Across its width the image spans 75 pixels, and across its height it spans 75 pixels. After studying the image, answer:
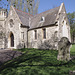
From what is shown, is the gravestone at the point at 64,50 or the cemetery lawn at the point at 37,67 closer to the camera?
the cemetery lawn at the point at 37,67

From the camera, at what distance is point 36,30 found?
16406 millimetres

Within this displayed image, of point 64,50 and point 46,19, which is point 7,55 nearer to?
point 64,50

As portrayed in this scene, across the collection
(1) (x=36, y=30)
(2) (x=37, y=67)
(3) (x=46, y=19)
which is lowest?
(2) (x=37, y=67)

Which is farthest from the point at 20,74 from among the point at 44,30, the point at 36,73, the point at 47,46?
the point at 44,30

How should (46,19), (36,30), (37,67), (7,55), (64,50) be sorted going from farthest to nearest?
(36,30)
(46,19)
(7,55)
(64,50)
(37,67)

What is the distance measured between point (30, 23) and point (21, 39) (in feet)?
15.9

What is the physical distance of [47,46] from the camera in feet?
47.5

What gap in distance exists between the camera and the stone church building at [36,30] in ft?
45.5

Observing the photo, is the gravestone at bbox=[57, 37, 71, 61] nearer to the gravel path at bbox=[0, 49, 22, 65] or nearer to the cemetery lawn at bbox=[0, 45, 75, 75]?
the cemetery lawn at bbox=[0, 45, 75, 75]

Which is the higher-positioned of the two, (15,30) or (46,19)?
(46,19)

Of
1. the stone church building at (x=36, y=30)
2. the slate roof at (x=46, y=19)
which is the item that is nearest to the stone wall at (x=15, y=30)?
the stone church building at (x=36, y=30)

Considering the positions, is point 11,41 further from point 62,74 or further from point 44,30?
point 62,74

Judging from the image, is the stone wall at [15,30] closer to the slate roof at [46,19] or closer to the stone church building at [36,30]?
the stone church building at [36,30]

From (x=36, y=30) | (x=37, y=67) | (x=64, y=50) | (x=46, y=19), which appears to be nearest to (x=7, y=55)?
(x=37, y=67)
